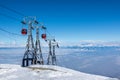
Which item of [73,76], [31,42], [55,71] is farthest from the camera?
[31,42]

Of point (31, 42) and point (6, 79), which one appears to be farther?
point (31, 42)

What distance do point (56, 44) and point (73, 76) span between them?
146 ft

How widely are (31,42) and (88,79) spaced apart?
29848 mm

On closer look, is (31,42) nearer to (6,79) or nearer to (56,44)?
(56,44)

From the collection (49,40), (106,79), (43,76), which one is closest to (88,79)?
(106,79)

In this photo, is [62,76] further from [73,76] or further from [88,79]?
[88,79]

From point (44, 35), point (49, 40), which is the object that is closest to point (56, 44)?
point (49, 40)

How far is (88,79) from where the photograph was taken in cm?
1525

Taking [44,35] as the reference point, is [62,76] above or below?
below

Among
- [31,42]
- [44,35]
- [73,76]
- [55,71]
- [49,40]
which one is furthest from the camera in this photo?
[49,40]

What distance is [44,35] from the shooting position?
4716 centimetres

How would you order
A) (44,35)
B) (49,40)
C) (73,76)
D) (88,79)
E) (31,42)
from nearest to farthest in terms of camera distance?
(88,79)
(73,76)
(31,42)
(44,35)
(49,40)

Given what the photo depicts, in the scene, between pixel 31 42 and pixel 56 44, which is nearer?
pixel 31 42

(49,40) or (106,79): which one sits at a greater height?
(49,40)
